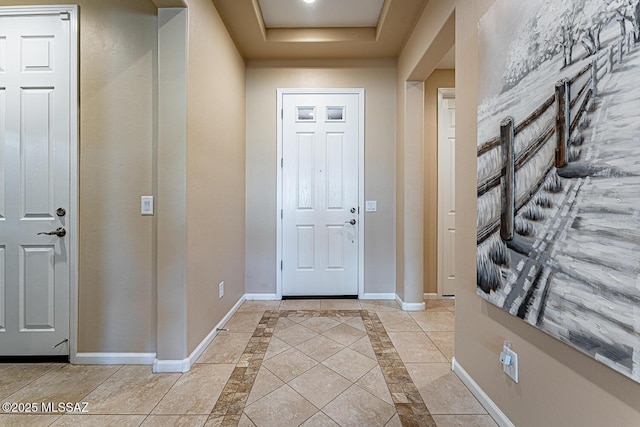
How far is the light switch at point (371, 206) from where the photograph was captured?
3.17 m

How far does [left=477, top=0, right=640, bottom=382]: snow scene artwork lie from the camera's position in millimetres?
781

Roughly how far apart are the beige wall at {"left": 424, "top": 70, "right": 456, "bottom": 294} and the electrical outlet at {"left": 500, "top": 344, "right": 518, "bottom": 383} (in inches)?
78.3

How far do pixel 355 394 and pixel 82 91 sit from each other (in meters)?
2.55

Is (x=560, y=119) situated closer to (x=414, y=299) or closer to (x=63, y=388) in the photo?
(x=414, y=299)

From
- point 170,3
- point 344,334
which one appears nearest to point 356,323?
point 344,334

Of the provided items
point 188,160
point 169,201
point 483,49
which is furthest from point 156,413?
point 483,49

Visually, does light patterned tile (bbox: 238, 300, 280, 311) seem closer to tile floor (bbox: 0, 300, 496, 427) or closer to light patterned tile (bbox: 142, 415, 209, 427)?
tile floor (bbox: 0, 300, 496, 427)

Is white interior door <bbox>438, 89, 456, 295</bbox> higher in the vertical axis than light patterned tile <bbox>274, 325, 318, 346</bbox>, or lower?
higher

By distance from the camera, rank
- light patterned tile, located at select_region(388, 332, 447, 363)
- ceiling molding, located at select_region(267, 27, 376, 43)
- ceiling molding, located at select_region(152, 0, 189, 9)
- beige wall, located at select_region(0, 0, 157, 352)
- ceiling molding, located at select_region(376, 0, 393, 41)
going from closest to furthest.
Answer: ceiling molding, located at select_region(152, 0, 189, 9) → beige wall, located at select_region(0, 0, 157, 352) → light patterned tile, located at select_region(388, 332, 447, 363) → ceiling molding, located at select_region(376, 0, 393, 41) → ceiling molding, located at select_region(267, 27, 376, 43)

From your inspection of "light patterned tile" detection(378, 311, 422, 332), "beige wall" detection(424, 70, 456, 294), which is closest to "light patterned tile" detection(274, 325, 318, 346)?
"light patterned tile" detection(378, 311, 422, 332)

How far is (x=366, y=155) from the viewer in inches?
125

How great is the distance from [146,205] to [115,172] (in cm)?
30

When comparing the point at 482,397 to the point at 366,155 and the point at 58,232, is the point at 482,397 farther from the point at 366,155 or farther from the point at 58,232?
the point at 58,232

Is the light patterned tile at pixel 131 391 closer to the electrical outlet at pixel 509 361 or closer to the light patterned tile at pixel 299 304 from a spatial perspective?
the light patterned tile at pixel 299 304
